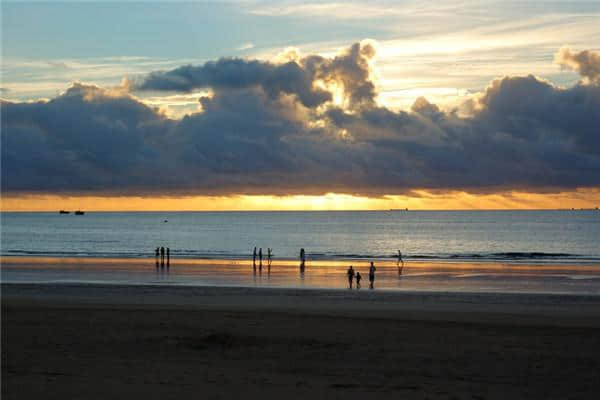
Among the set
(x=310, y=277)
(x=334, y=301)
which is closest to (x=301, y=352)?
(x=334, y=301)

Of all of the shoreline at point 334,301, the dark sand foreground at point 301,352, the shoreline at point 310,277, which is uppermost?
the dark sand foreground at point 301,352

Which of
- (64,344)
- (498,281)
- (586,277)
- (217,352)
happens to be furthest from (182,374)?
(586,277)

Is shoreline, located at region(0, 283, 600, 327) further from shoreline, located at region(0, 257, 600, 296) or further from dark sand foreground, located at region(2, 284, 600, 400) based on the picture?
shoreline, located at region(0, 257, 600, 296)

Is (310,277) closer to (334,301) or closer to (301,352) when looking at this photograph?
(334,301)

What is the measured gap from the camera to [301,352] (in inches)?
718

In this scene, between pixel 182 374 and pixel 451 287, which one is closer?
pixel 182 374

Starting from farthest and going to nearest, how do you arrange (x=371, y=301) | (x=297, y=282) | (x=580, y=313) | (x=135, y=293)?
(x=297, y=282) → (x=135, y=293) → (x=371, y=301) → (x=580, y=313)

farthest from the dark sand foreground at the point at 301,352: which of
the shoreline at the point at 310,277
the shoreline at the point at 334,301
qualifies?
the shoreline at the point at 310,277

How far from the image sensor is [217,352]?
1800 cm

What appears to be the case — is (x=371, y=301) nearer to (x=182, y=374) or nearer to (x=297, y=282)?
(x=297, y=282)

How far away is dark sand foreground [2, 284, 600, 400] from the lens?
14047mm

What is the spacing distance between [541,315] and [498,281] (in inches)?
785

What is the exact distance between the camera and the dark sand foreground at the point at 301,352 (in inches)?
553

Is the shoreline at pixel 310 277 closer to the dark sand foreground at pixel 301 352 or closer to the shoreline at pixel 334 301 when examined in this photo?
the shoreline at pixel 334 301
